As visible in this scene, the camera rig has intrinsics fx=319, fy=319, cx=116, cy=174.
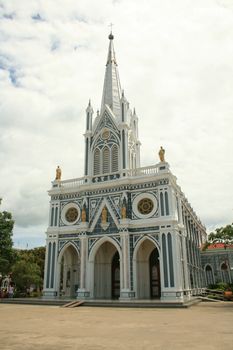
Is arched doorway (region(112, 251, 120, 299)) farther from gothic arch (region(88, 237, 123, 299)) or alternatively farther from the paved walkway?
the paved walkway

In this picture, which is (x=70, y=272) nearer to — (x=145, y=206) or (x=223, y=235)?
(x=145, y=206)

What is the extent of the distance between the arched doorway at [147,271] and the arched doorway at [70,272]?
6492 millimetres

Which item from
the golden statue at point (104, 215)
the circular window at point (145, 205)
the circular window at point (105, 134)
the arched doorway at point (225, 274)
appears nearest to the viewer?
the circular window at point (145, 205)

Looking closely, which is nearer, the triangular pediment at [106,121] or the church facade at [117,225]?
the church facade at [117,225]

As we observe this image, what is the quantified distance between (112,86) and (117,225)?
15.8m

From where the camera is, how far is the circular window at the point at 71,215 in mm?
28734

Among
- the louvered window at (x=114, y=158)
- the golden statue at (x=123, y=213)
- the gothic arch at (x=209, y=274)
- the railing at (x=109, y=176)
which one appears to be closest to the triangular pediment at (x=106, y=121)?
the louvered window at (x=114, y=158)

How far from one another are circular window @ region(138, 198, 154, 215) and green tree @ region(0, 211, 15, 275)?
12.6 metres

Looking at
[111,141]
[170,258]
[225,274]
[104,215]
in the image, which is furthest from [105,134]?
[225,274]

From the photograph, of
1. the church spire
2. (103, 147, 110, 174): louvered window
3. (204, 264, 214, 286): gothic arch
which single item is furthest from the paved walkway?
(204, 264, 214, 286): gothic arch

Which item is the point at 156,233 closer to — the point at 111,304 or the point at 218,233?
the point at 218,233

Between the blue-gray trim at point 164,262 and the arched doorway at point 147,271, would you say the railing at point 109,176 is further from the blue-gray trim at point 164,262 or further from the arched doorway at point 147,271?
the arched doorway at point 147,271

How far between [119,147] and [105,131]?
2.45 metres

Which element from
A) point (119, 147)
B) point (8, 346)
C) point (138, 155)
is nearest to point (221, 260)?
point (138, 155)
